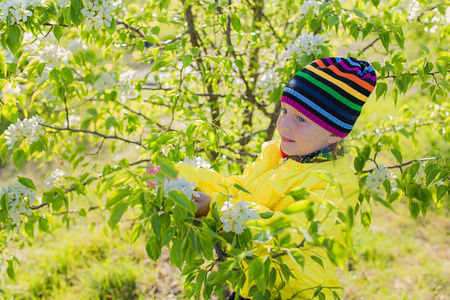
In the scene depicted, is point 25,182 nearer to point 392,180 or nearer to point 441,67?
point 392,180

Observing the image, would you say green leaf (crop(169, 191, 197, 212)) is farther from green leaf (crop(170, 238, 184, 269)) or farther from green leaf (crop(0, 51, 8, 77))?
green leaf (crop(0, 51, 8, 77))

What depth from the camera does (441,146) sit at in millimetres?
3895

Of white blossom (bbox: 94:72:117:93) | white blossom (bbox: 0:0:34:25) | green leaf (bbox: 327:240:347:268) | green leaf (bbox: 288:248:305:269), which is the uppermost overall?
white blossom (bbox: 0:0:34:25)

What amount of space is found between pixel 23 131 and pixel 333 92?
122 centimetres

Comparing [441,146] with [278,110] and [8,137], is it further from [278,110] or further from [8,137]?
[8,137]

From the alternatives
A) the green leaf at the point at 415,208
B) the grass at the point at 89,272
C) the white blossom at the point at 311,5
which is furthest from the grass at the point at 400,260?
the white blossom at the point at 311,5

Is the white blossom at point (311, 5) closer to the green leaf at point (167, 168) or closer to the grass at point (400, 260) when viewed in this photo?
the green leaf at point (167, 168)

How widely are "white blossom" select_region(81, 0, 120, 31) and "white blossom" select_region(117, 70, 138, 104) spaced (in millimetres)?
506

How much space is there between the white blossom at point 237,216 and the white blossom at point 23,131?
3.21 feet

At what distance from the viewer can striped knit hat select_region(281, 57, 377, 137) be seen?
1.30 meters

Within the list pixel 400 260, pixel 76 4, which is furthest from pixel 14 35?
pixel 400 260

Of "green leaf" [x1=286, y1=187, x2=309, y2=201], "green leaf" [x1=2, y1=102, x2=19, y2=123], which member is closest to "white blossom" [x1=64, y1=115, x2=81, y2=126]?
"green leaf" [x1=2, y1=102, x2=19, y2=123]

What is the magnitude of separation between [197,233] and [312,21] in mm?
1121

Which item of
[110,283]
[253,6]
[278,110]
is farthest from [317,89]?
[110,283]
